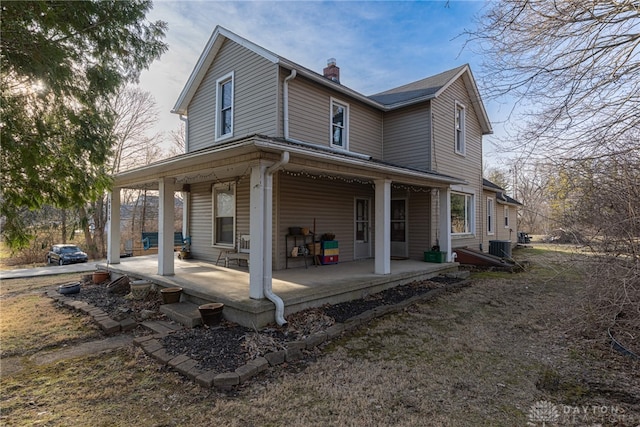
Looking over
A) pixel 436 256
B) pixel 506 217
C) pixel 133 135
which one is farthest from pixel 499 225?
pixel 133 135

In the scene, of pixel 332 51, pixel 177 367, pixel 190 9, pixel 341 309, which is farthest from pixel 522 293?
pixel 190 9

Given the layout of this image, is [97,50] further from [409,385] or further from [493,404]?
[493,404]

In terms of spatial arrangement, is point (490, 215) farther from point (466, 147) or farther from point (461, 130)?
point (461, 130)

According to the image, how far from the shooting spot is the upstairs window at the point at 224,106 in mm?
9195

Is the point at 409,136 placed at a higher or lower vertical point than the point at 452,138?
lower

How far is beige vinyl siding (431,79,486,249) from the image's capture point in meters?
10.6

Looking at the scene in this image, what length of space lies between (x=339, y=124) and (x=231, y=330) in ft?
21.9

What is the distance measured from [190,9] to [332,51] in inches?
201

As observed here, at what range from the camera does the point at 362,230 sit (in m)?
10.5

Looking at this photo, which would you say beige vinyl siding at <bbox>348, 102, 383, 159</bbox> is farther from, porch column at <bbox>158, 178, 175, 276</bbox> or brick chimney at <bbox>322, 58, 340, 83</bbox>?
porch column at <bbox>158, 178, 175, 276</bbox>

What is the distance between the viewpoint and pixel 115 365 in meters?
3.94

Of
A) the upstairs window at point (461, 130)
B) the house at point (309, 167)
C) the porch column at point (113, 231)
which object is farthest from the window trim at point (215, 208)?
the upstairs window at point (461, 130)

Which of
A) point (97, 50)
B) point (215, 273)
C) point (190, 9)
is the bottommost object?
point (215, 273)

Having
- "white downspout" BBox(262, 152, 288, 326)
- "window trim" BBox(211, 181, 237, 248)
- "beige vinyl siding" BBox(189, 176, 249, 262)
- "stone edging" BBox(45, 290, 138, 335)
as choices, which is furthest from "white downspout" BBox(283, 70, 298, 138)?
"stone edging" BBox(45, 290, 138, 335)
